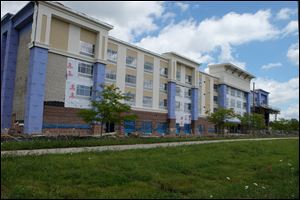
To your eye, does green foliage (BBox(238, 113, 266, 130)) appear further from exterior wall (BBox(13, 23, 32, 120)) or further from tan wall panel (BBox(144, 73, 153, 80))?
exterior wall (BBox(13, 23, 32, 120))

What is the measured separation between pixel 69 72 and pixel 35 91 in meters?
5.16

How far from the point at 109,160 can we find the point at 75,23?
95.0 ft

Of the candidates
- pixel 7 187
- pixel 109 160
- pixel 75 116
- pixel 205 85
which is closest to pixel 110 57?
pixel 75 116

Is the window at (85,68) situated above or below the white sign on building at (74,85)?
above

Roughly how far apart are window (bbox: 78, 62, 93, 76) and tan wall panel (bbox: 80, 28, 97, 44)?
3.05 m

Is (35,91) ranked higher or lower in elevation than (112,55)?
lower

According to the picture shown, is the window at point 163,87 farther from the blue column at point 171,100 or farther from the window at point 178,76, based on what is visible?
the window at point 178,76

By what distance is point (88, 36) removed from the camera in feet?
127

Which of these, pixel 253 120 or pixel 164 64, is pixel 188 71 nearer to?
pixel 164 64

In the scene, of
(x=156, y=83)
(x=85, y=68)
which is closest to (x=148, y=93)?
(x=156, y=83)

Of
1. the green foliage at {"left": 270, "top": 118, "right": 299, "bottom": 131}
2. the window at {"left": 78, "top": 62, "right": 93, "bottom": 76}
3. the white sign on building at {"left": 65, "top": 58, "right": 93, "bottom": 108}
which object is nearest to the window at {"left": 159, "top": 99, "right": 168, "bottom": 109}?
the window at {"left": 78, "top": 62, "right": 93, "bottom": 76}

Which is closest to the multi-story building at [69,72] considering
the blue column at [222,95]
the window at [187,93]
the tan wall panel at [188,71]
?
the window at [187,93]

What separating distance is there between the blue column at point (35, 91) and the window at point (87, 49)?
547 cm

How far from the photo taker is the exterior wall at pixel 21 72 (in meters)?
34.7
